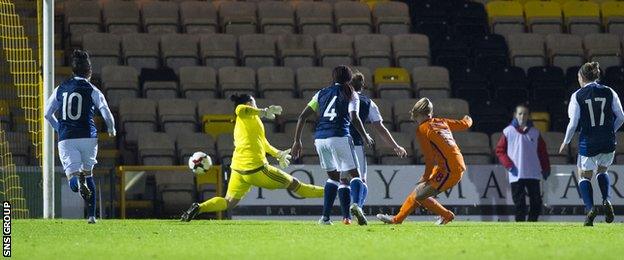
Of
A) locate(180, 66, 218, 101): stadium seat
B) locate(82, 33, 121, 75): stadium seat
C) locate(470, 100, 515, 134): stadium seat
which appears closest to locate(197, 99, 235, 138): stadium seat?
locate(180, 66, 218, 101): stadium seat

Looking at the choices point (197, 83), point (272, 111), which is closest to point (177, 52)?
point (197, 83)

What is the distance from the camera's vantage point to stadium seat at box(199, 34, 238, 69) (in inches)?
949

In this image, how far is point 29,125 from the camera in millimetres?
20578

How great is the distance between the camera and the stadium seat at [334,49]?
953 inches

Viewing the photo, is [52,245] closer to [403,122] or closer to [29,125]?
[29,125]

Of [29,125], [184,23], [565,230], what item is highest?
[184,23]

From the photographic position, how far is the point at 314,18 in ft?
83.7

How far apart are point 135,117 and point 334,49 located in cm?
433

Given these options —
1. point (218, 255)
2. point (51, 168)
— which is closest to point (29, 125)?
point (51, 168)

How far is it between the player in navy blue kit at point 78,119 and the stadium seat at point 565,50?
1208 cm

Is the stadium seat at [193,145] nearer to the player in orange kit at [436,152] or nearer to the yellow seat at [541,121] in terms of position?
the yellow seat at [541,121]

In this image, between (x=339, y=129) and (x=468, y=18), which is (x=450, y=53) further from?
(x=339, y=129)

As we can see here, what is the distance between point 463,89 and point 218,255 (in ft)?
47.4

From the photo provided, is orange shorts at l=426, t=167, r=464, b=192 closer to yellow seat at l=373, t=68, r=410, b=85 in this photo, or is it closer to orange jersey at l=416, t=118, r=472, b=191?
orange jersey at l=416, t=118, r=472, b=191
